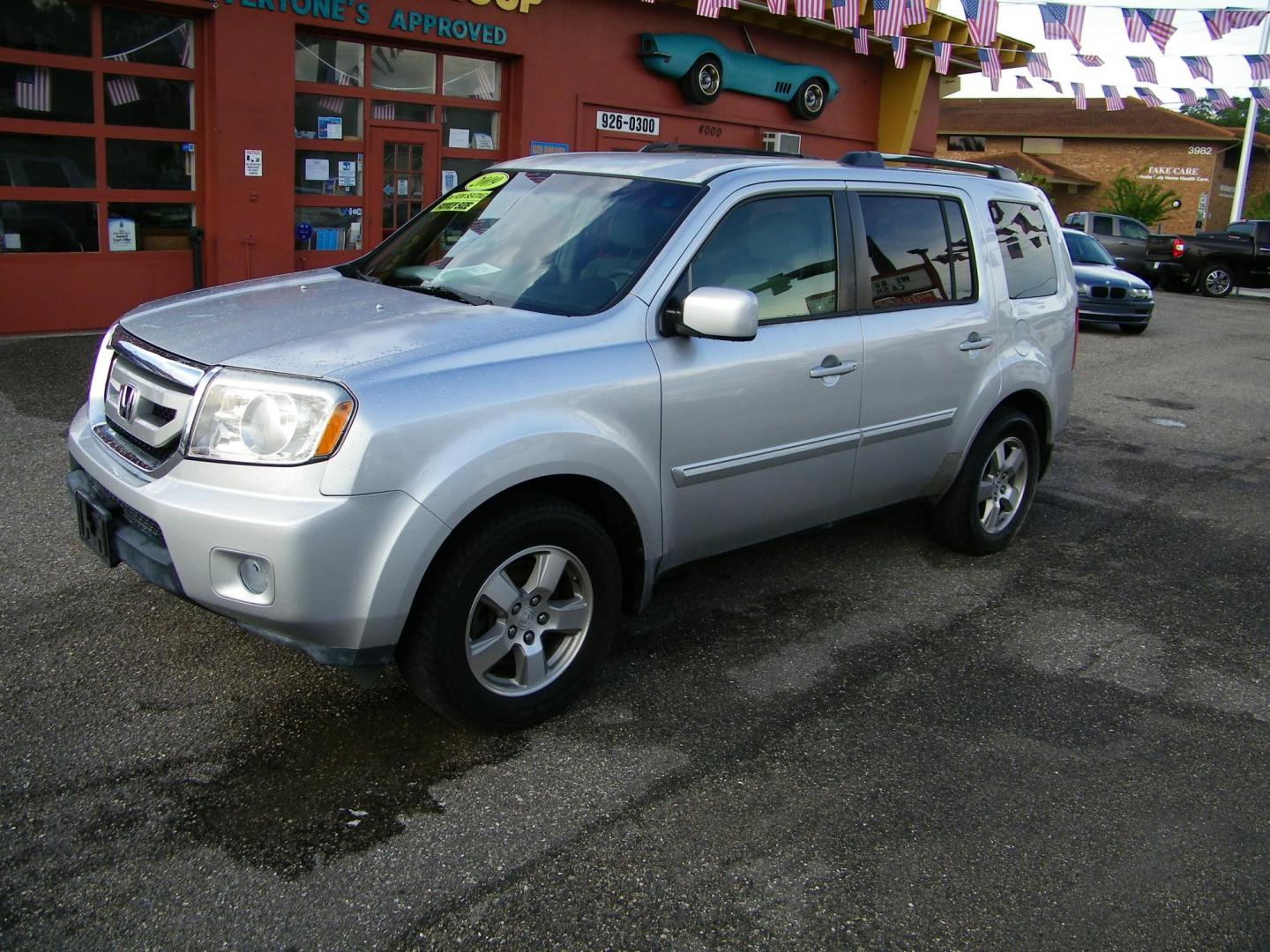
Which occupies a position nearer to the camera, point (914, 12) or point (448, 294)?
point (448, 294)

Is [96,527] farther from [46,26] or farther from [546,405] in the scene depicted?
[46,26]

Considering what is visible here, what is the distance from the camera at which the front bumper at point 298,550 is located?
3096mm

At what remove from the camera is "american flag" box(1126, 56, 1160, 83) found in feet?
57.9

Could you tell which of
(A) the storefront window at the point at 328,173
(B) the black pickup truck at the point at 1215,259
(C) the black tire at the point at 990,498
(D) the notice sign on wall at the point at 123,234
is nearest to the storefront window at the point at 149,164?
(D) the notice sign on wall at the point at 123,234

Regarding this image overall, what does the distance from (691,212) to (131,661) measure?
101 inches

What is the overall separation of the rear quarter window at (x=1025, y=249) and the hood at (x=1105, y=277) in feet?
35.2

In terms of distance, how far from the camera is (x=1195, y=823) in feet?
11.3

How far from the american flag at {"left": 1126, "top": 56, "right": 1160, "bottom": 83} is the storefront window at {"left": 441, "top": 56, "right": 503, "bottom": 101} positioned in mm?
10376

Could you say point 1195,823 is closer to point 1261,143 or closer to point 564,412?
point 564,412

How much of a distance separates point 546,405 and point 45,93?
334 inches

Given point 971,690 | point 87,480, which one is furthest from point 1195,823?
point 87,480

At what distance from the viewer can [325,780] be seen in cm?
335

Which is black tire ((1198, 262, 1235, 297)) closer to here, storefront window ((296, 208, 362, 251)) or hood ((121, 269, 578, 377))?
storefront window ((296, 208, 362, 251))

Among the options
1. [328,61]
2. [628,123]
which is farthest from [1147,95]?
[328,61]
